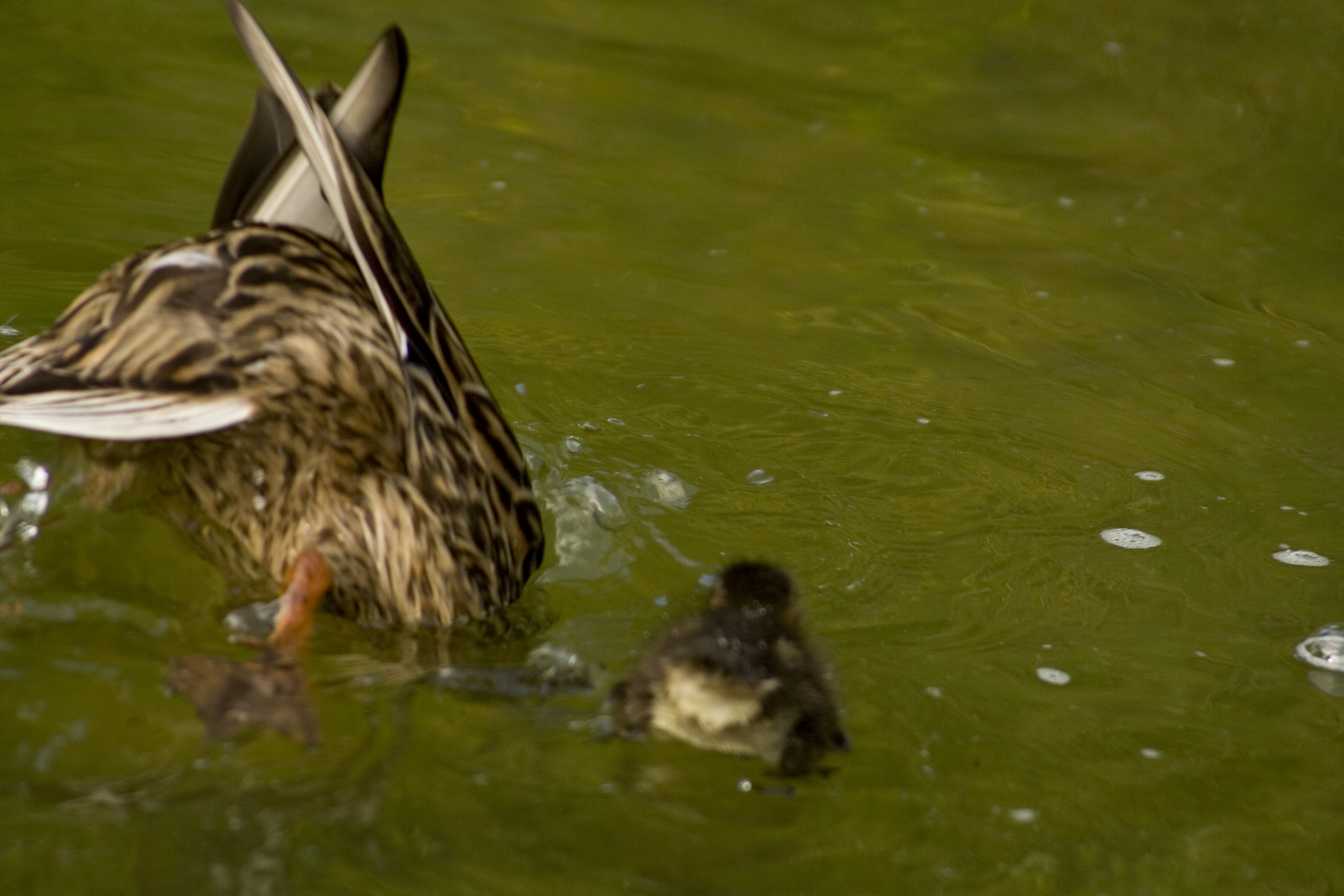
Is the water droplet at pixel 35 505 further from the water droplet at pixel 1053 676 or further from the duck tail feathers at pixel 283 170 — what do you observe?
the water droplet at pixel 1053 676

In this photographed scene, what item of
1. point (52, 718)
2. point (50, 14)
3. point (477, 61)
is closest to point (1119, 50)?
point (477, 61)

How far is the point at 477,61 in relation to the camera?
271 inches

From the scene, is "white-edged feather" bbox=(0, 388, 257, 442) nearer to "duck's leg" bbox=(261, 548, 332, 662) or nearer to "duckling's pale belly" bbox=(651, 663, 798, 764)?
"duck's leg" bbox=(261, 548, 332, 662)

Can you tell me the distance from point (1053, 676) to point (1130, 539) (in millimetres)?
751

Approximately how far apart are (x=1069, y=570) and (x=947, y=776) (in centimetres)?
101

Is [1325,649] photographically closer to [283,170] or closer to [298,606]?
[298,606]

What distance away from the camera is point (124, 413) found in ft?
8.65

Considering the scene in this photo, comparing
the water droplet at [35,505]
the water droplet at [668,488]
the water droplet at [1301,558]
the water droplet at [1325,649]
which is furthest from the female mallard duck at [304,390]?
the water droplet at [1301,558]

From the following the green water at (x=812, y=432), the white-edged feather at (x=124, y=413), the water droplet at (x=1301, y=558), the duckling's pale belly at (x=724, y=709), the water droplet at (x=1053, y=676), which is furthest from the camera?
the water droplet at (x=1301, y=558)

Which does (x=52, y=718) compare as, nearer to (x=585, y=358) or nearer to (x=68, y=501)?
(x=68, y=501)

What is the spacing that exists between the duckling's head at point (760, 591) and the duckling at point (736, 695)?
105mm

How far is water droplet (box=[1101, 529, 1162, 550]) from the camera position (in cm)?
391

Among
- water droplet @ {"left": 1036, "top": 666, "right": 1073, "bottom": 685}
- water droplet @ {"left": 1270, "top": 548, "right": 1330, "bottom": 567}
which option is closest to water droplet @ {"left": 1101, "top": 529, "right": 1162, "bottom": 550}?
water droplet @ {"left": 1270, "top": 548, "right": 1330, "bottom": 567}

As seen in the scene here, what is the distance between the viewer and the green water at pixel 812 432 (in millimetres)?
2693
